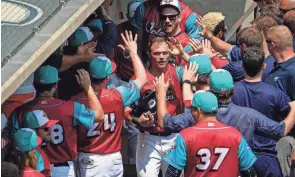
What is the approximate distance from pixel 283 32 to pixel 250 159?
5.70 ft

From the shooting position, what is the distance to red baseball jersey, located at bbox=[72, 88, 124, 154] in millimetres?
8750

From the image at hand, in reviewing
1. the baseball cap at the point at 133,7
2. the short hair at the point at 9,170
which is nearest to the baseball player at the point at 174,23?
the baseball cap at the point at 133,7

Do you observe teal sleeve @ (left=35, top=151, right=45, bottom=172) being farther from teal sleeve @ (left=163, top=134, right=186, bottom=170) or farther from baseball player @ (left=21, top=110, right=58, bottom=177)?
teal sleeve @ (left=163, top=134, right=186, bottom=170)

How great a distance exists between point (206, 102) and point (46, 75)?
1514mm

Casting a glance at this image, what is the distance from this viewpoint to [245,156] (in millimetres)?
7820

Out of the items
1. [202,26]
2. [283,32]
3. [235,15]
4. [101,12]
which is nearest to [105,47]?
[101,12]

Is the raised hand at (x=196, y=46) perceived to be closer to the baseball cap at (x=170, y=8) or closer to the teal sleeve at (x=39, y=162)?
the baseball cap at (x=170, y=8)

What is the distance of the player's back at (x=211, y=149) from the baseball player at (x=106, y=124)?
1.26 m

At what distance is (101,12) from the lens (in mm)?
10000

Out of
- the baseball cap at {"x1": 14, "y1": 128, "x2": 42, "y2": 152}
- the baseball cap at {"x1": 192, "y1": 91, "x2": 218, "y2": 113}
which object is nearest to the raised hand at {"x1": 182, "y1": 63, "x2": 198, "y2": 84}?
the baseball cap at {"x1": 192, "y1": 91, "x2": 218, "y2": 113}

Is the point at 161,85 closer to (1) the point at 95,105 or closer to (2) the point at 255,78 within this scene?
(1) the point at 95,105

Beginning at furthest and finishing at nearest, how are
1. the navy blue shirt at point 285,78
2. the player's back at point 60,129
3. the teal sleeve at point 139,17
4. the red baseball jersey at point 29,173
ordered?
the teal sleeve at point 139,17, the navy blue shirt at point 285,78, the player's back at point 60,129, the red baseball jersey at point 29,173

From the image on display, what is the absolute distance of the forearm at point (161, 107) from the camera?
339 inches

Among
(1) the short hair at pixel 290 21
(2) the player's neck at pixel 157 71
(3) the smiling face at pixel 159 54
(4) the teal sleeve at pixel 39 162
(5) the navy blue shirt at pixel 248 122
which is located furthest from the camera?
(1) the short hair at pixel 290 21
